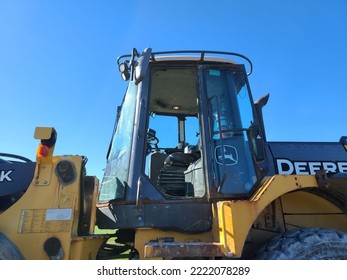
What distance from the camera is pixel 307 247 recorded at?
258cm

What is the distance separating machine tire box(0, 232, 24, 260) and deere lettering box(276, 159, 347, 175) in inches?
107

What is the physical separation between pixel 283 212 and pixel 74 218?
210 centimetres

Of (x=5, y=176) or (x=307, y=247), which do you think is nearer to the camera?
(x=307, y=247)

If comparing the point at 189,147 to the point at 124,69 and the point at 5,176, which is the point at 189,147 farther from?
the point at 5,176

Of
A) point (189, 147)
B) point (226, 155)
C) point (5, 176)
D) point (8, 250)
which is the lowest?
point (8, 250)

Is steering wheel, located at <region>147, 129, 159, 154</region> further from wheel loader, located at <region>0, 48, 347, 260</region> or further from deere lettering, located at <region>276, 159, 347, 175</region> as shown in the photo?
deere lettering, located at <region>276, 159, 347, 175</region>

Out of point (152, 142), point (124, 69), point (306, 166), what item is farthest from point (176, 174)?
point (306, 166)

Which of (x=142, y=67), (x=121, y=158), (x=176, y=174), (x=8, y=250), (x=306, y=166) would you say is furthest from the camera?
(x=176, y=174)

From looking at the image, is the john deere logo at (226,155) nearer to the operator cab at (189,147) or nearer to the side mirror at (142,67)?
the operator cab at (189,147)

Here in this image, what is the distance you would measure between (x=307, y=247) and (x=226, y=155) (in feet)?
3.63

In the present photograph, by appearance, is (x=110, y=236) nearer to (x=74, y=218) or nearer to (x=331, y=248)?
(x=74, y=218)

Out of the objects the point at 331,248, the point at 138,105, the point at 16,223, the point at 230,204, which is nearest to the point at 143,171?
the point at 138,105

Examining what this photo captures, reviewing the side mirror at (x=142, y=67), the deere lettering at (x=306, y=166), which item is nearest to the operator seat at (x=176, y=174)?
the deere lettering at (x=306, y=166)
